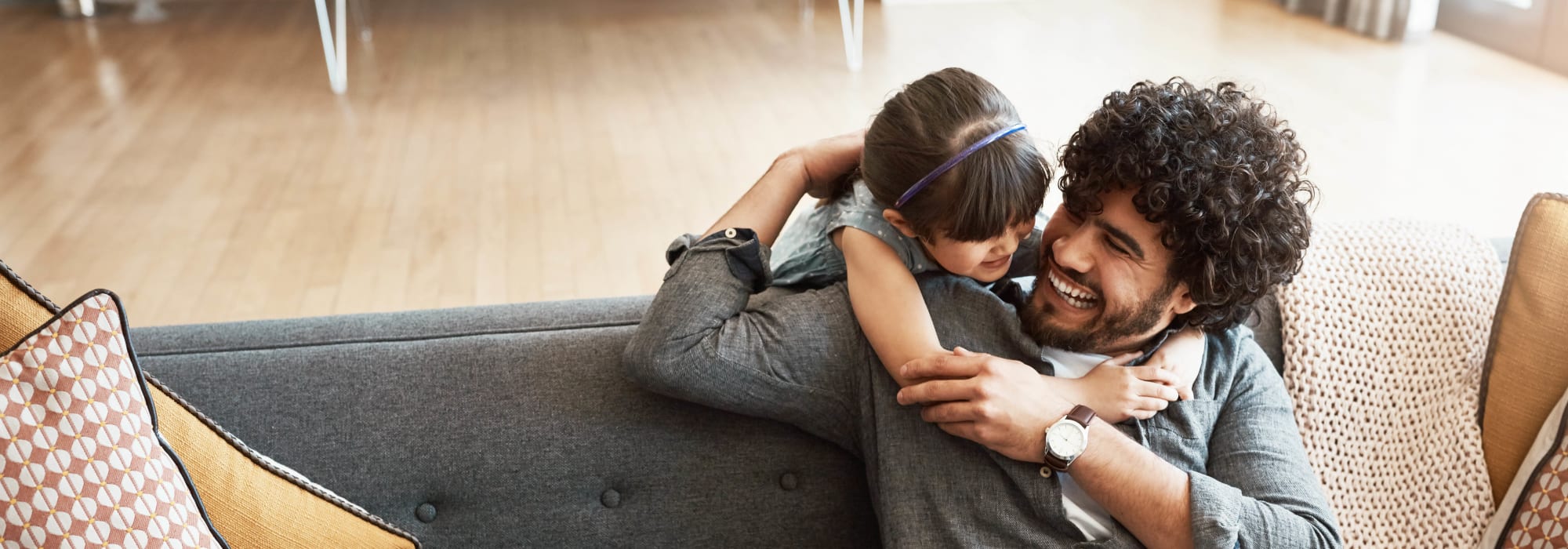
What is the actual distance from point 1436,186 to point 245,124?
161 inches

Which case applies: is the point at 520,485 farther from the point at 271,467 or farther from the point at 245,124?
the point at 245,124

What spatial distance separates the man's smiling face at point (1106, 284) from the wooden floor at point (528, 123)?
178 centimetres

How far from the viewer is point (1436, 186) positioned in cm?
373

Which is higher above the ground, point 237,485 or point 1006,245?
point 1006,245

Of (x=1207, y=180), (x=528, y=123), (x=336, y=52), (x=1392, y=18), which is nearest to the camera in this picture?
(x=1207, y=180)

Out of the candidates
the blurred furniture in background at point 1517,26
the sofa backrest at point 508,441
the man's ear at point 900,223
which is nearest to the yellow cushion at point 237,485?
the sofa backrest at point 508,441

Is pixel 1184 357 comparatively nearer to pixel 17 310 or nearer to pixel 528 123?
pixel 17 310

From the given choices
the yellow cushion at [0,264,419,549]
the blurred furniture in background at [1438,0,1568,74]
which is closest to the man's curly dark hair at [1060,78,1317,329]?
the yellow cushion at [0,264,419,549]

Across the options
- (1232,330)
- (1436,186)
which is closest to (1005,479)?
(1232,330)

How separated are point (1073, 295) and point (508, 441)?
0.70 meters

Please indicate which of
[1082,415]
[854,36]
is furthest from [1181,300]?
[854,36]

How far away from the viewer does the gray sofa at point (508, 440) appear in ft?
4.80

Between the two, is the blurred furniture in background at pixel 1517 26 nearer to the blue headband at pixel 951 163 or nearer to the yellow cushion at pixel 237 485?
the blue headband at pixel 951 163

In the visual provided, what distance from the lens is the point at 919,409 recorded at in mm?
1432
